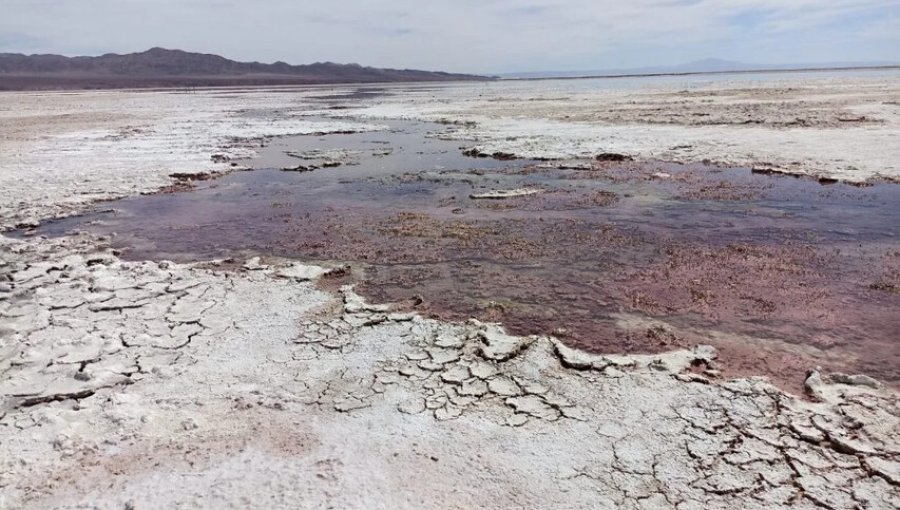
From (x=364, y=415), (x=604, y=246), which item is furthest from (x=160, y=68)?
(x=364, y=415)

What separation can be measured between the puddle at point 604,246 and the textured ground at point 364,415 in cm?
55

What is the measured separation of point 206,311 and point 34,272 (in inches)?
102

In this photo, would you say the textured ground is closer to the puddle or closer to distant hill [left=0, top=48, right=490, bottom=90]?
the puddle

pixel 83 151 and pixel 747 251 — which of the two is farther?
pixel 83 151

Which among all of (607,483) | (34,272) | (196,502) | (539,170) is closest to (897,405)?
(607,483)

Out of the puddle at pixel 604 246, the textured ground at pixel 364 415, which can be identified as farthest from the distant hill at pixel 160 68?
the textured ground at pixel 364 415

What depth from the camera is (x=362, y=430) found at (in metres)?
3.56

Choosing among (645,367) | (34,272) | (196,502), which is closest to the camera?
(196,502)

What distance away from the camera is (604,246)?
717 cm

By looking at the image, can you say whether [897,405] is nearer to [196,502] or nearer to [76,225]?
[196,502]

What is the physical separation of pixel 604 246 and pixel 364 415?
442 centimetres

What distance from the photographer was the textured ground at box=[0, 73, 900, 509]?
3014mm

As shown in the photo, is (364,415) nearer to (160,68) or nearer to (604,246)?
(604,246)

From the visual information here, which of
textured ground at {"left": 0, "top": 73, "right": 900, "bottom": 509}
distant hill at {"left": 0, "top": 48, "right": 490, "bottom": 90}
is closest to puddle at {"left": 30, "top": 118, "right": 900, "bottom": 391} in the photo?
textured ground at {"left": 0, "top": 73, "right": 900, "bottom": 509}
